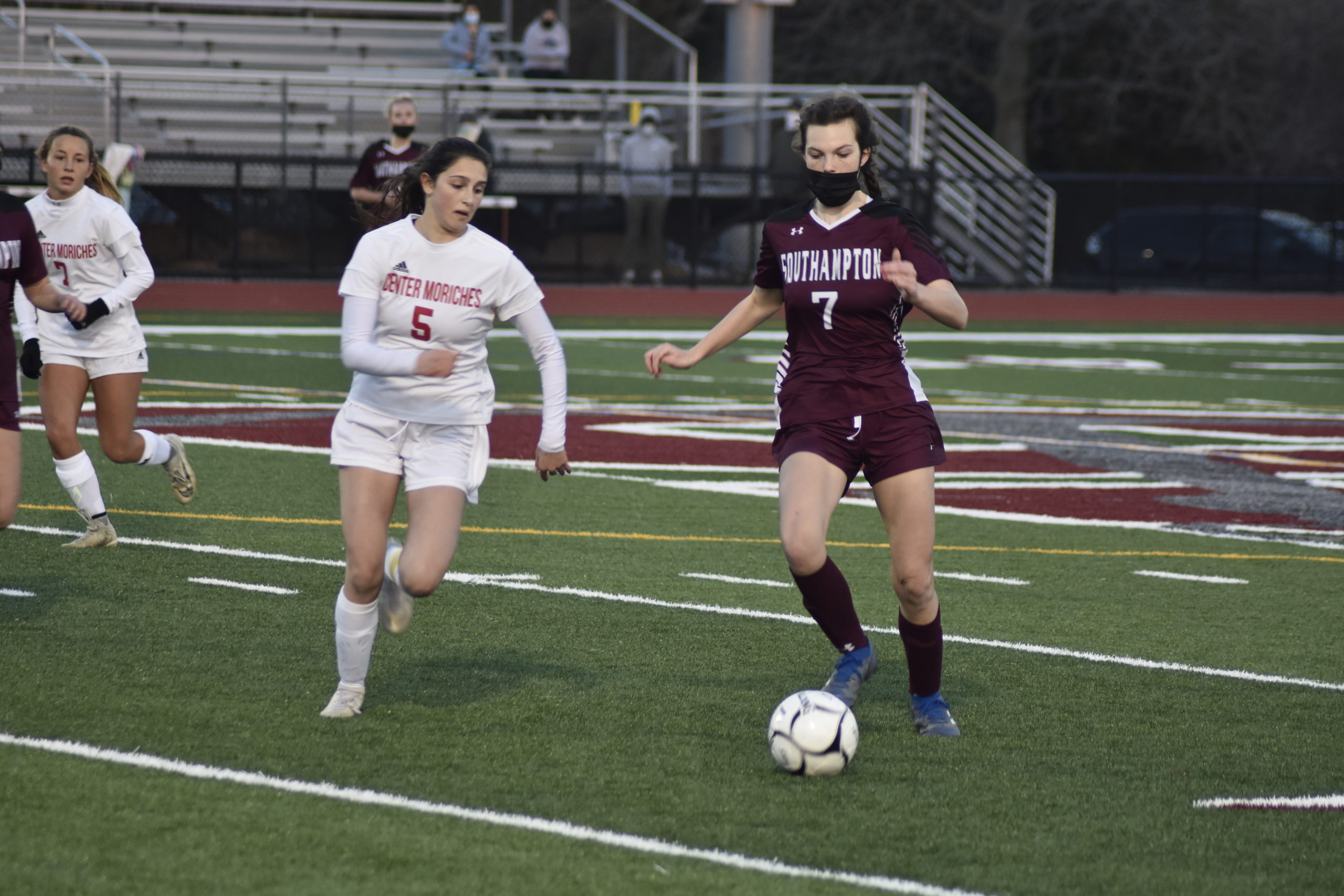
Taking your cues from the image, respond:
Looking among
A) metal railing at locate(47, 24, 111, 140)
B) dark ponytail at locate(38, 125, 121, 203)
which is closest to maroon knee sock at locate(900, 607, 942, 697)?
dark ponytail at locate(38, 125, 121, 203)

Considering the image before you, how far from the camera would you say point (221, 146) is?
28516 millimetres

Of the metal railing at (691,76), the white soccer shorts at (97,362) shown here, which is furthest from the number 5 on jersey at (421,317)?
the metal railing at (691,76)

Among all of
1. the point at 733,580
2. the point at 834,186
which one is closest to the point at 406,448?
the point at 834,186

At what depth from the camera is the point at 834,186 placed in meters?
5.48

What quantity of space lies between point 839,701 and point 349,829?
1.54 m

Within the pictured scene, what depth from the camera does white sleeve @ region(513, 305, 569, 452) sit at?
5.66 meters

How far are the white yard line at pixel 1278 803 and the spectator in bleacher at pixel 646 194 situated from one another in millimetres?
22743

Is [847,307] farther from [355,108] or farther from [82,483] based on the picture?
[355,108]

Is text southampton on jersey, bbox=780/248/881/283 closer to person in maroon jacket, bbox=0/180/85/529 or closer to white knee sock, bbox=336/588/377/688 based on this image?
white knee sock, bbox=336/588/377/688

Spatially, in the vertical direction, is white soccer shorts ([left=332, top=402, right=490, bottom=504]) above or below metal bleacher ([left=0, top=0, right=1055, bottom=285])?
below

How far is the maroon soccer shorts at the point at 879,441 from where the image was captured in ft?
18.0

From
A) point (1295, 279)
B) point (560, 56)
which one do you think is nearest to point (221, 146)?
point (560, 56)

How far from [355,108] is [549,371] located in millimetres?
24552

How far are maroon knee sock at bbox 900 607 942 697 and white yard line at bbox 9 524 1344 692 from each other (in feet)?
4.31
